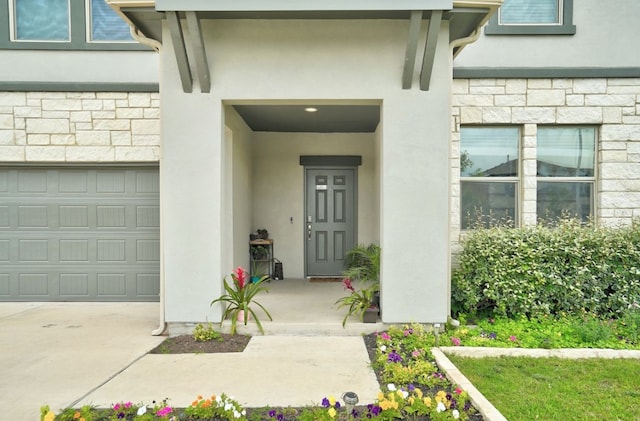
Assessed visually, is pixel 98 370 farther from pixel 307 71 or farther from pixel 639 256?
pixel 639 256

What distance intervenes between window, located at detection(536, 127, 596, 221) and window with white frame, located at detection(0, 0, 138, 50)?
6202mm

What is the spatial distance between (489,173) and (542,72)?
156 cm

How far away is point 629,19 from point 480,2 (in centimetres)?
319

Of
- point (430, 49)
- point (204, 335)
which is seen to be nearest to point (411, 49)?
point (430, 49)

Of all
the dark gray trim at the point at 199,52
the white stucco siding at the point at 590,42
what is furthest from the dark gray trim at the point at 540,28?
the dark gray trim at the point at 199,52

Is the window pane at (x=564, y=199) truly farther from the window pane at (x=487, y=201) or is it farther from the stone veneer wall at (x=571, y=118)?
the window pane at (x=487, y=201)

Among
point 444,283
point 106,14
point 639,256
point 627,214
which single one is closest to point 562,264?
point 639,256

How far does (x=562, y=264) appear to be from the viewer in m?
4.33

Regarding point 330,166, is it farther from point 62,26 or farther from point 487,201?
point 62,26

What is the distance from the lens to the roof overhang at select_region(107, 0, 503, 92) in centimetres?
358

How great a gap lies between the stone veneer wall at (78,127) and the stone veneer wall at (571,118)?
4.64 meters

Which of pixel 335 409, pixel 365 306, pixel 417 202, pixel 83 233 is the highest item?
pixel 417 202

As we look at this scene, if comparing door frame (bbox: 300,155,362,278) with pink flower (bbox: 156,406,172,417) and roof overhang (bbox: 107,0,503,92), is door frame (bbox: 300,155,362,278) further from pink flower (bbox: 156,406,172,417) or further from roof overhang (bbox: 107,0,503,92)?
pink flower (bbox: 156,406,172,417)

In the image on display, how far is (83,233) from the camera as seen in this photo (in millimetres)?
5777
